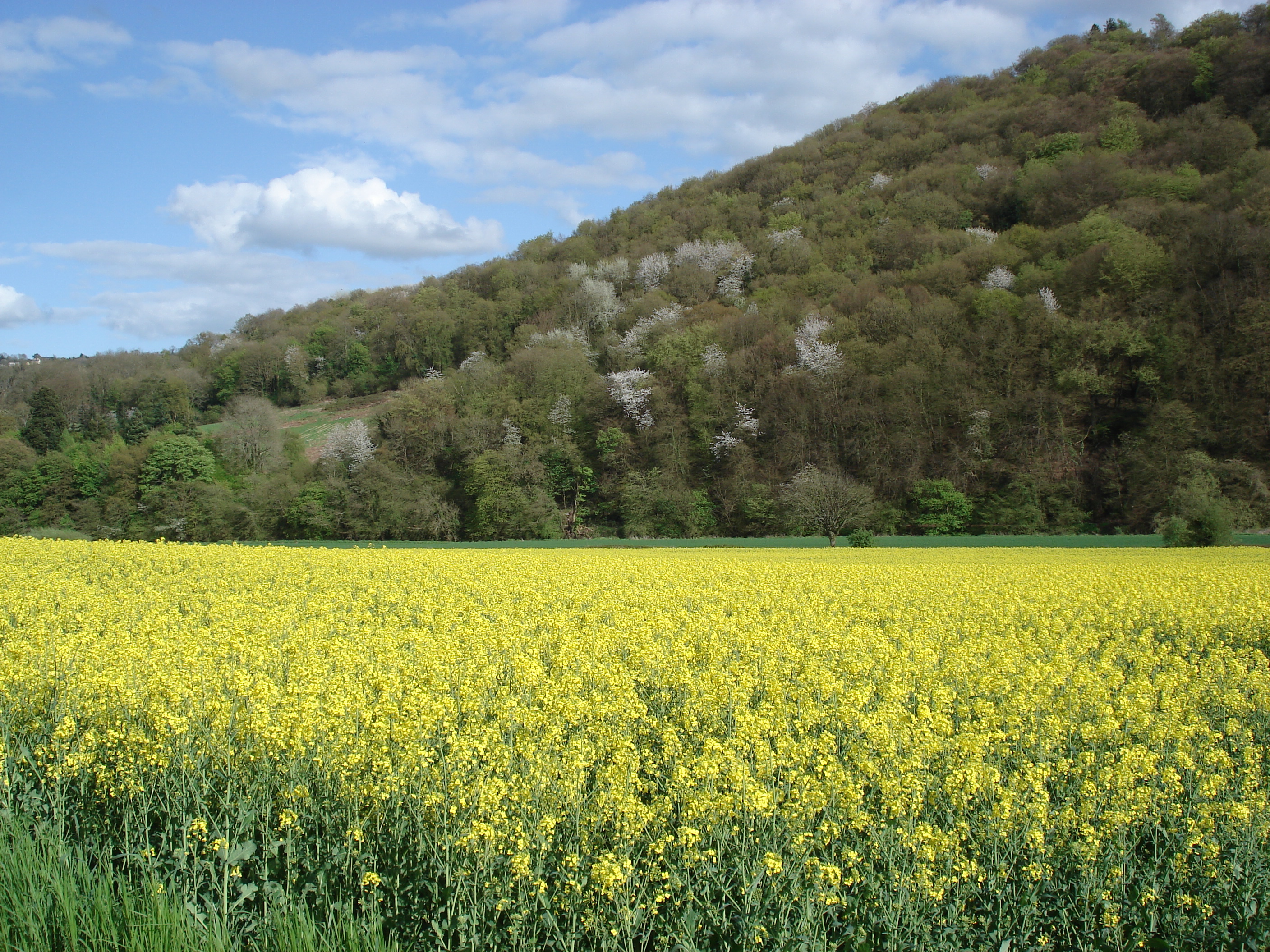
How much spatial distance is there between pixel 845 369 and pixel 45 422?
73.0m

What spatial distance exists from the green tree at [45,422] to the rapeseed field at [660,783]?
78959 millimetres

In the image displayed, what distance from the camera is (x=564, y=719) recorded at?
6.67m

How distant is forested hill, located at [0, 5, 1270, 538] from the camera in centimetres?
4794

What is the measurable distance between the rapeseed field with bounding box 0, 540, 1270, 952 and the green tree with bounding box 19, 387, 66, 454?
79.0m

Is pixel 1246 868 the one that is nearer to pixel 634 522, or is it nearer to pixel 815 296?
pixel 634 522

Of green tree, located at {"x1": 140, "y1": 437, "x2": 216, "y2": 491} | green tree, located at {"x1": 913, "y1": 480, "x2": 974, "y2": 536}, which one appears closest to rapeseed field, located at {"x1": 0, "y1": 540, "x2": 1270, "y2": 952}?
green tree, located at {"x1": 913, "y1": 480, "x2": 974, "y2": 536}

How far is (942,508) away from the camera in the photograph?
4788cm

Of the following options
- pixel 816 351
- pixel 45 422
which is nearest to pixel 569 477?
pixel 816 351

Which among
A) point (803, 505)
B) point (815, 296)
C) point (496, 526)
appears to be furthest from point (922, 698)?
point (815, 296)

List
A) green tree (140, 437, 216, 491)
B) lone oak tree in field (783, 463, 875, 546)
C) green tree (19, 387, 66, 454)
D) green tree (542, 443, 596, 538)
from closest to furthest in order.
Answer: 1. lone oak tree in field (783, 463, 875, 546)
2. green tree (542, 443, 596, 538)
3. green tree (140, 437, 216, 491)
4. green tree (19, 387, 66, 454)

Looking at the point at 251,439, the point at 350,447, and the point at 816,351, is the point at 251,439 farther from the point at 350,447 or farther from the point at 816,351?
the point at 816,351

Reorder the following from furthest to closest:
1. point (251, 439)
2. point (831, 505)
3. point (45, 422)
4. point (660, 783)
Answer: point (45, 422)
point (251, 439)
point (831, 505)
point (660, 783)

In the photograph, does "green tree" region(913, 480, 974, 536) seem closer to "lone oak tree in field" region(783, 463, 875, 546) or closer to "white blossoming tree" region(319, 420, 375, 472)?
"lone oak tree in field" region(783, 463, 875, 546)

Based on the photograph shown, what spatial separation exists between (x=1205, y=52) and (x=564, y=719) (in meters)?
93.3
